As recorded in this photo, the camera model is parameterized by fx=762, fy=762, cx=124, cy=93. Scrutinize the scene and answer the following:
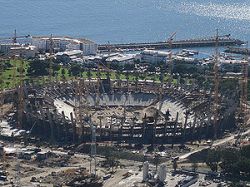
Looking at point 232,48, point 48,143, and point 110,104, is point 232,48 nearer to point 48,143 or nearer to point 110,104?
point 110,104

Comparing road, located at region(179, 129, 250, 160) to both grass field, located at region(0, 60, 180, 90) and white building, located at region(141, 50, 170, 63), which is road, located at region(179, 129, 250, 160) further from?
white building, located at region(141, 50, 170, 63)

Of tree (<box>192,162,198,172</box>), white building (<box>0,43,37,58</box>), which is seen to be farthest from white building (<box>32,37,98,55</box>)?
tree (<box>192,162,198,172</box>)

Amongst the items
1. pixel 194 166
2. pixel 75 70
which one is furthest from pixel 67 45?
pixel 194 166

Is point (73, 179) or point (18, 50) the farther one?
point (18, 50)

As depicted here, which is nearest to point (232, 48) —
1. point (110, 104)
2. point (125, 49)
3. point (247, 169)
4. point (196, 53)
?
point (196, 53)

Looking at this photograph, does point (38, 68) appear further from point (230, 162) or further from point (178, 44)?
point (230, 162)

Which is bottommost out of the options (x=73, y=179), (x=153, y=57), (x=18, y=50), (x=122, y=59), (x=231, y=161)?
(x=73, y=179)

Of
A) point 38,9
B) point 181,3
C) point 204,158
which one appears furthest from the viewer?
point 181,3

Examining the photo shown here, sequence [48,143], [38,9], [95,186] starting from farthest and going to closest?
[38,9] < [48,143] < [95,186]
